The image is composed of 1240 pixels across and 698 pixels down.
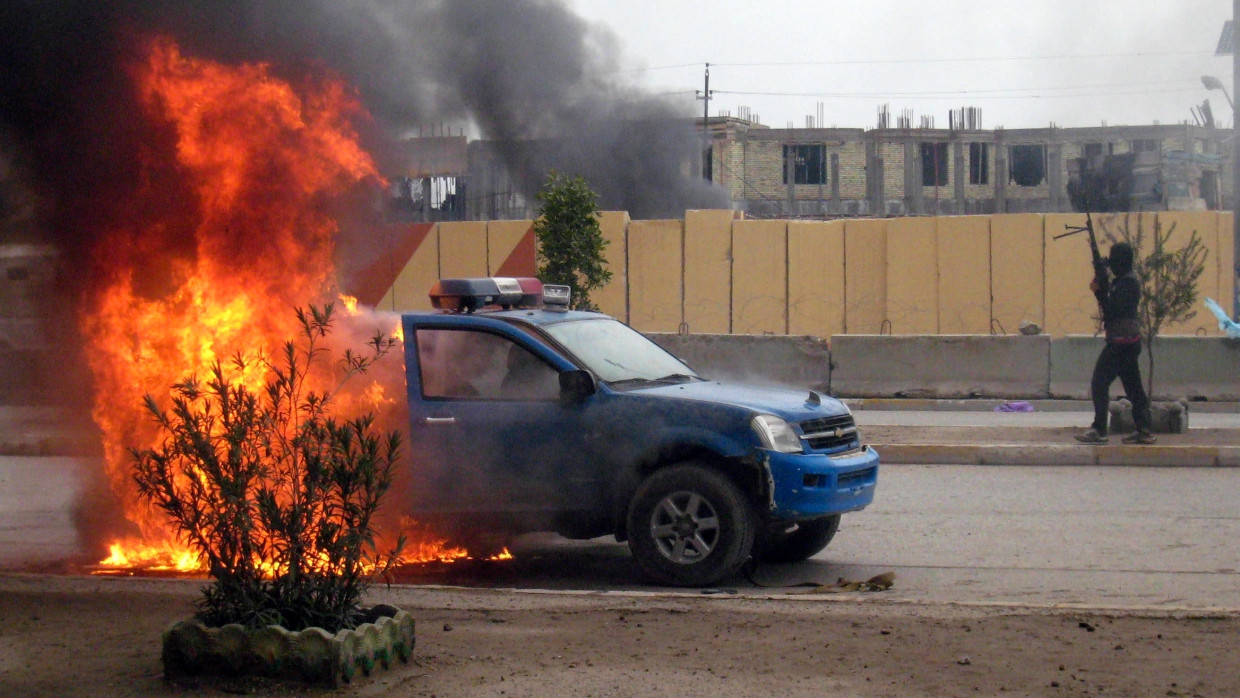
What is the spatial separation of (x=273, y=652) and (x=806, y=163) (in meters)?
56.1

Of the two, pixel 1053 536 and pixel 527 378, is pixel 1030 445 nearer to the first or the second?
pixel 1053 536

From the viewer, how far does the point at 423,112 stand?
13406 mm

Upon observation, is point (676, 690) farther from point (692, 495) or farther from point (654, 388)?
point (654, 388)

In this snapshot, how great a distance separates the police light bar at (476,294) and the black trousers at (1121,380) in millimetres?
6619

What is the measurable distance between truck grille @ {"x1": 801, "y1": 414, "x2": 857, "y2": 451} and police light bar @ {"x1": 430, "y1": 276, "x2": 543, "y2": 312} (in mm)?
2311

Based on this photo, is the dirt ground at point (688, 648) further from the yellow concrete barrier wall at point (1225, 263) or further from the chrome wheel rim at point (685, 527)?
the yellow concrete barrier wall at point (1225, 263)

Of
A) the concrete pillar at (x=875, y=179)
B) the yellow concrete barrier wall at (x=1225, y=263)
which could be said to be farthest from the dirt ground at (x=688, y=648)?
the concrete pillar at (x=875, y=179)

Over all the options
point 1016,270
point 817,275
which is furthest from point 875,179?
point 1016,270

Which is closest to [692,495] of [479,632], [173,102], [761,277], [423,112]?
[479,632]

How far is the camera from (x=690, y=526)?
7363 millimetres

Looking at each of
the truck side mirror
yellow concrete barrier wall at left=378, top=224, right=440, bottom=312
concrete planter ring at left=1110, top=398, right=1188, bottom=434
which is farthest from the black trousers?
yellow concrete barrier wall at left=378, top=224, right=440, bottom=312

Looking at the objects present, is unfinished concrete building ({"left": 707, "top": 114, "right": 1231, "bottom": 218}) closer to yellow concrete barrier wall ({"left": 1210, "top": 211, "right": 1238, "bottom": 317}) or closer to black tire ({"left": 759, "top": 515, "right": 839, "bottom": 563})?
yellow concrete barrier wall ({"left": 1210, "top": 211, "right": 1238, "bottom": 317})

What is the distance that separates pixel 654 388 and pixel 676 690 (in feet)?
9.83

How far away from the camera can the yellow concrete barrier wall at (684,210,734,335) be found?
26875mm
